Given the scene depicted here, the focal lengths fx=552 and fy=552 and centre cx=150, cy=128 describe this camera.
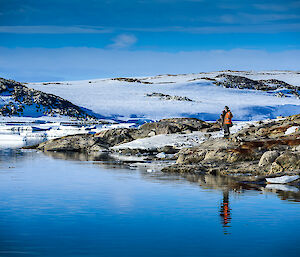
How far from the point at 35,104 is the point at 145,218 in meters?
55.8

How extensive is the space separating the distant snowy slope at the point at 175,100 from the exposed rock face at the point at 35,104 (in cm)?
258

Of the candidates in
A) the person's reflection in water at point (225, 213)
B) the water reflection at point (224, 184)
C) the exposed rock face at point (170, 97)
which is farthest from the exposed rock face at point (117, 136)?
the exposed rock face at point (170, 97)

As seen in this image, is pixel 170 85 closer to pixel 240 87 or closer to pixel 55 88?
pixel 240 87

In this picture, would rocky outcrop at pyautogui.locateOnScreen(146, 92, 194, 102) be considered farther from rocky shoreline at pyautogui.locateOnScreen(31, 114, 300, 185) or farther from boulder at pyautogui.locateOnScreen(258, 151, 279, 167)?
boulder at pyautogui.locateOnScreen(258, 151, 279, 167)

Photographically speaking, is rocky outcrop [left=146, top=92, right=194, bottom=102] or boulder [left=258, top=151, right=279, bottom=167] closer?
boulder [left=258, top=151, right=279, bottom=167]

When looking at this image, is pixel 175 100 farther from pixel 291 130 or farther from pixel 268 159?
pixel 268 159

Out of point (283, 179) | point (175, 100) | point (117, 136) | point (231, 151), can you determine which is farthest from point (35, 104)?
point (283, 179)

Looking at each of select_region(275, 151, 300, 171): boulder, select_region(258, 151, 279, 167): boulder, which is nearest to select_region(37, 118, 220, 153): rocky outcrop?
select_region(258, 151, 279, 167): boulder

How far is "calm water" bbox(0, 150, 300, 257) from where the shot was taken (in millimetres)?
5746

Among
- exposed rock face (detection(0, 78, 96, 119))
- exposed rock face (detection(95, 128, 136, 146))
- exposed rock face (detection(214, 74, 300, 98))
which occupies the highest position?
exposed rock face (detection(214, 74, 300, 98))

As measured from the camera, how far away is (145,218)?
24.0 feet

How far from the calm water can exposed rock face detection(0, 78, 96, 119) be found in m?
46.8

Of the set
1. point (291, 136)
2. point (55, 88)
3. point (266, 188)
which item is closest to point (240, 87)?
point (55, 88)

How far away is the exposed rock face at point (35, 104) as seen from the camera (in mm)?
58219
